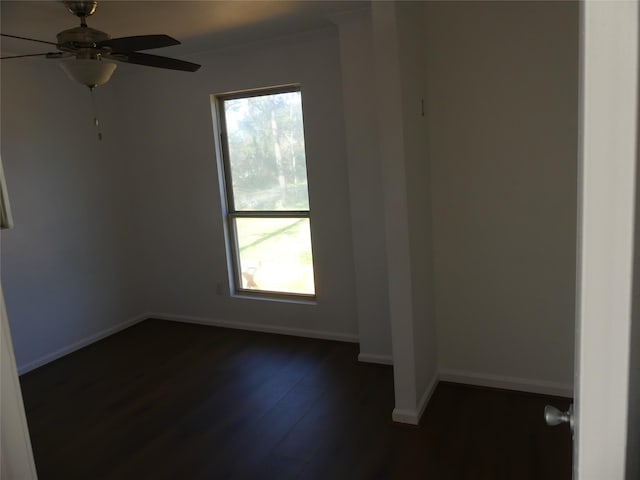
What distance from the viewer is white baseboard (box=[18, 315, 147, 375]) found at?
4062 millimetres

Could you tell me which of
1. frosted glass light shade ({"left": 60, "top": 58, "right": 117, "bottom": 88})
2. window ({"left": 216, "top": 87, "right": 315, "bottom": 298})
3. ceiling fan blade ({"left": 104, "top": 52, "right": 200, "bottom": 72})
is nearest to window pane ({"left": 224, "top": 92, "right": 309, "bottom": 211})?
window ({"left": 216, "top": 87, "right": 315, "bottom": 298})

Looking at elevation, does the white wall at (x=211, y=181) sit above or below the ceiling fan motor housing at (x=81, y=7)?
below

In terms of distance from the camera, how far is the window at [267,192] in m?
4.19

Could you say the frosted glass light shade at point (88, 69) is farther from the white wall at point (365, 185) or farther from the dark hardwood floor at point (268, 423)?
the dark hardwood floor at point (268, 423)

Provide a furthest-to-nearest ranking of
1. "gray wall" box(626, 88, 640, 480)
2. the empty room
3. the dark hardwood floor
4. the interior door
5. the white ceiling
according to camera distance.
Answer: the white ceiling
the empty room
the dark hardwood floor
"gray wall" box(626, 88, 640, 480)
the interior door

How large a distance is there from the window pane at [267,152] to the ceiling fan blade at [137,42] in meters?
1.92

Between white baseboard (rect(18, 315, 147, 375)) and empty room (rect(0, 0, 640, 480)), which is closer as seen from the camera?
empty room (rect(0, 0, 640, 480))

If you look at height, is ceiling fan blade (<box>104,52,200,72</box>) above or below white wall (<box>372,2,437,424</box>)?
above

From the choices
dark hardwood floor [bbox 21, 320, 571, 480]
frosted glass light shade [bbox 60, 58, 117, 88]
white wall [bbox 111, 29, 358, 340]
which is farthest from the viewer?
white wall [bbox 111, 29, 358, 340]

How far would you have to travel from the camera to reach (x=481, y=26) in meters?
2.93

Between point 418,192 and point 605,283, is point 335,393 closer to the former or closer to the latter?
point 418,192

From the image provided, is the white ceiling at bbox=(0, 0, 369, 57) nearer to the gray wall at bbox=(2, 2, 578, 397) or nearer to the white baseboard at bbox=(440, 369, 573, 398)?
the gray wall at bbox=(2, 2, 578, 397)

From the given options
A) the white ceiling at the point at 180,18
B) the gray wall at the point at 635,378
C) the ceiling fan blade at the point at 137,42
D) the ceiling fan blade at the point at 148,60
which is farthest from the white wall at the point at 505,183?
the gray wall at the point at 635,378

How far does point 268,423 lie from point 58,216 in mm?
2669
